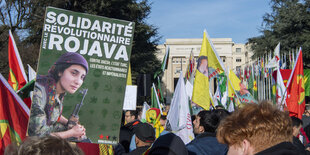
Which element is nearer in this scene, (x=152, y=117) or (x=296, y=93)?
(x=152, y=117)

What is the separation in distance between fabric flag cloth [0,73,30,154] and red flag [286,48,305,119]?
262 inches

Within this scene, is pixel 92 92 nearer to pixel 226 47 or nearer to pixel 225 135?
pixel 225 135

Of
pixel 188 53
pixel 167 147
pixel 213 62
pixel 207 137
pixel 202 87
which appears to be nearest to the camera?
pixel 167 147

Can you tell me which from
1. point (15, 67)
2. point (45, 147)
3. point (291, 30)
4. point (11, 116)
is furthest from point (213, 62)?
point (291, 30)

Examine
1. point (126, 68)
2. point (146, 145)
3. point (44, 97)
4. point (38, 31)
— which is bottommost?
point (146, 145)

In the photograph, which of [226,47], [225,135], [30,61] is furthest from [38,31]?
[226,47]

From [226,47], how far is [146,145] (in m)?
72.7

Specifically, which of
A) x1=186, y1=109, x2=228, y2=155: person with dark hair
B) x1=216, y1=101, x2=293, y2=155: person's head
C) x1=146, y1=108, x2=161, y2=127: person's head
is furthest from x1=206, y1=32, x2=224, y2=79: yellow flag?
x1=216, y1=101, x2=293, y2=155: person's head

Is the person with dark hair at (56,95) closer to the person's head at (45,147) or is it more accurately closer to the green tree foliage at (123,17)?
the person's head at (45,147)

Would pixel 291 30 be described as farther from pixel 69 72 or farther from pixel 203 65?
pixel 69 72

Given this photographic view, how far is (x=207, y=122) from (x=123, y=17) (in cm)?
2412

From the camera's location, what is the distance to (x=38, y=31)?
24.3 meters

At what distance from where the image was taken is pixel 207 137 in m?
3.74

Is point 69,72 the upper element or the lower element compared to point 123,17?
lower
